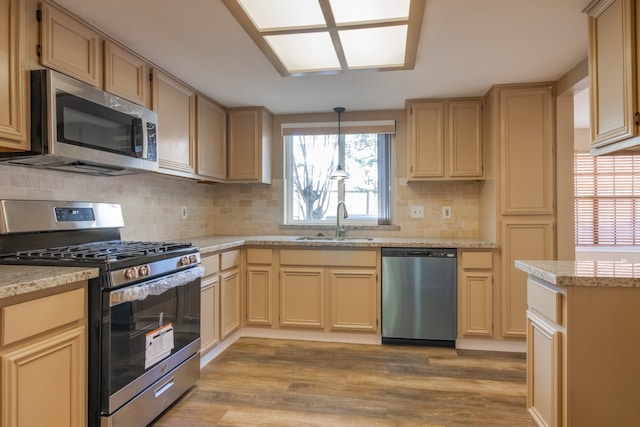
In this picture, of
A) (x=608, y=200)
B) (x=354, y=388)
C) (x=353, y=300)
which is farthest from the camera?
(x=608, y=200)

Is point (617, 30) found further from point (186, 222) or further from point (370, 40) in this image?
point (186, 222)

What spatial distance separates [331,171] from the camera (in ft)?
12.7

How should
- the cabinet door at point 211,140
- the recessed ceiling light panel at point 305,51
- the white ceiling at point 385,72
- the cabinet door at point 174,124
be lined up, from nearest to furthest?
the white ceiling at point 385,72 < the recessed ceiling light panel at point 305,51 < the cabinet door at point 174,124 < the cabinet door at point 211,140

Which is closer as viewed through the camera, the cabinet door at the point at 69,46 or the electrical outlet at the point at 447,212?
the cabinet door at the point at 69,46

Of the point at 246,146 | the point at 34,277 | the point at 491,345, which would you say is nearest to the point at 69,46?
the point at 34,277

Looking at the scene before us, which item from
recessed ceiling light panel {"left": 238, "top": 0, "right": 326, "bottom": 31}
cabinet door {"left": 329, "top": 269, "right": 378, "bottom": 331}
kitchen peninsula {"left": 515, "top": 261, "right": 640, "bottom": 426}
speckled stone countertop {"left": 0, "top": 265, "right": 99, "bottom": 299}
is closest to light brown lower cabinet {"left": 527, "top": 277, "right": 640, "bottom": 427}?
kitchen peninsula {"left": 515, "top": 261, "right": 640, "bottom": 426}

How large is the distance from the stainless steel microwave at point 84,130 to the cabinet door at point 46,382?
841 millimetres

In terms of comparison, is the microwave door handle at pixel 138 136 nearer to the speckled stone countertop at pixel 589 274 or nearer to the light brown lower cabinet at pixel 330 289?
the light brown lower cabinet at pixel 330 289

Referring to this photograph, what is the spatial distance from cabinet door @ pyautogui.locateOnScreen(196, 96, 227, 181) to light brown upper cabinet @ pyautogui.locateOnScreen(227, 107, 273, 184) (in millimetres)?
66

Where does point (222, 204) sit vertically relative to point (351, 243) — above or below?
above

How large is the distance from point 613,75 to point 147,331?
258 centimetres

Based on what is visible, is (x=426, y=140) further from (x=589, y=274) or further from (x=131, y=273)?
(x=131, y=273)

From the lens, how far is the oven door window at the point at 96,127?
172 centimetres

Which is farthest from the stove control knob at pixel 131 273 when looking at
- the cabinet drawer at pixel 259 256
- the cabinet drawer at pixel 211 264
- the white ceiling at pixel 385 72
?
the cabinet drawer at pixel 259 256
